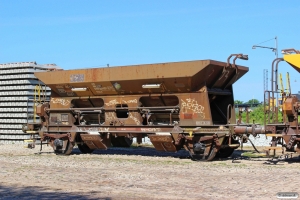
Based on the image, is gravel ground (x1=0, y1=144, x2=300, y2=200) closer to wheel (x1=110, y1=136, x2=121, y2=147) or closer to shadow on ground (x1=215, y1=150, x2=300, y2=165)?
shadow on ground (x1=215, y1=150, x2=300, y2=165)

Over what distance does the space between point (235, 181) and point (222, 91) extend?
610 cm

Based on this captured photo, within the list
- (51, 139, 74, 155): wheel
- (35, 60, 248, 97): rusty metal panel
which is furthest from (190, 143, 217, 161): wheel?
(51, 139, 74, 155): wheel

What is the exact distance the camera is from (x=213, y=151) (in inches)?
597

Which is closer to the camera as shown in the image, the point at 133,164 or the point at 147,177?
the point at 147,177

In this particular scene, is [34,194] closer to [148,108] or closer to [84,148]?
[148,108]

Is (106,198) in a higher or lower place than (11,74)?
lower

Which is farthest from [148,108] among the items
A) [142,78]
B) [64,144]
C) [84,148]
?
[84,148]

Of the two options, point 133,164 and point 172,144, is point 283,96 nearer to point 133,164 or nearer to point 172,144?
point 172,144

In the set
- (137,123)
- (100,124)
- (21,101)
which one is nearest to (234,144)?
(137,123)

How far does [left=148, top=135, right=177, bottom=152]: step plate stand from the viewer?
51.1 ft

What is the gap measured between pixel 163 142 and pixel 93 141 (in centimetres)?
297

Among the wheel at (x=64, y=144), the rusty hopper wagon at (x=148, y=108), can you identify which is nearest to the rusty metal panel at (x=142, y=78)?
the rusty hopper wagon at (x=148, y=108)

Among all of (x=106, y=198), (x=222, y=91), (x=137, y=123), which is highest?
(x=222, y=91)

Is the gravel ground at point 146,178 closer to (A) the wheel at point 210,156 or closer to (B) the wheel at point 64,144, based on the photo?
(A) the wheel at point 210,156
